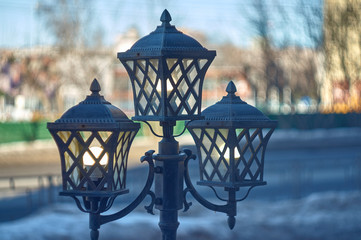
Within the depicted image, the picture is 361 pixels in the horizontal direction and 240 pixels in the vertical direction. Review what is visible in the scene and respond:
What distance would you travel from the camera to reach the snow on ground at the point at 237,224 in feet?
34.4

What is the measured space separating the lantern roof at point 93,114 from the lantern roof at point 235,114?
73 centimetres

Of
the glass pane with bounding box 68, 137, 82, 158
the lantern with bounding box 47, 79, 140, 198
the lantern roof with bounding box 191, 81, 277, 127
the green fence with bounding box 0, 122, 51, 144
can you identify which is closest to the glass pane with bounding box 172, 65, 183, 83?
the lantern with bounding box 47, 79, 140, 198

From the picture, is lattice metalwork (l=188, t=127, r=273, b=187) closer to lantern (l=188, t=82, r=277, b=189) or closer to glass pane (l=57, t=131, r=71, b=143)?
lantern (l=188, t=82, r=277, b=189)

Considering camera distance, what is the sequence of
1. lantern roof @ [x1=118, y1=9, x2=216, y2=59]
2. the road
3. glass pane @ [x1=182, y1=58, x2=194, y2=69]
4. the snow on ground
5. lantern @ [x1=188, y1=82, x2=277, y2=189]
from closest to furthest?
1. lantern roof @ [x1=118, y1=9, x2=216, y2=59]
2. glass pane @ [x1=182, y1=58, x2=194, y2=69]
3. lantern @ [x1=188, y1=82, x2=277, y2=189]
4. the snow on ground
5. the road

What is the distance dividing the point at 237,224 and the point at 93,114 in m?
7.80

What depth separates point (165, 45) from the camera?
4.10 metres

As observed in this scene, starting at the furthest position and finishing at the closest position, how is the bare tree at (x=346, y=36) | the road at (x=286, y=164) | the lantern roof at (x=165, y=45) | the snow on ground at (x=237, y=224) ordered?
the bare tree at (x=346, y=36)
the road at (x=286, y=164)
the snow on ground at (x=237, y=224)
the lantern roof at (x=165, y=45)

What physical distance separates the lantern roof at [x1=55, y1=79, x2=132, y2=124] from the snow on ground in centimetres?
630

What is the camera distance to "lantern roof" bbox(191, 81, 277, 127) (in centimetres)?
455

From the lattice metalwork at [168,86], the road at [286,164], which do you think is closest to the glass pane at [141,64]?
the lattice metalwork at [168,86]

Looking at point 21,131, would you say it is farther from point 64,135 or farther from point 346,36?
point 64,135

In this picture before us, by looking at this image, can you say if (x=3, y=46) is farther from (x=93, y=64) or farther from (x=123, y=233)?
(x=123, y=233)

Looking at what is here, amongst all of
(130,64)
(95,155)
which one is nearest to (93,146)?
(95,155)

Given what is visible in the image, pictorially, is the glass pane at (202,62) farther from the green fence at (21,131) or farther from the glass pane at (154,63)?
the green fence at (21,131)
